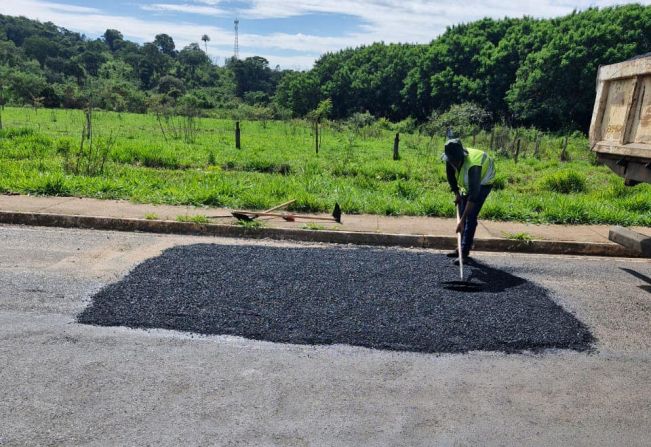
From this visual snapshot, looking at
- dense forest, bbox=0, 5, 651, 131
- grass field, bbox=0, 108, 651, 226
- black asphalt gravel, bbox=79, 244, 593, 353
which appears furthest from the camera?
dense forest, bbox=0, 5, 651, 131

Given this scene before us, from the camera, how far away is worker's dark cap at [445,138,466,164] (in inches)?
215

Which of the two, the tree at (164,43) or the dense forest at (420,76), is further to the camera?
the tree at (164,43)

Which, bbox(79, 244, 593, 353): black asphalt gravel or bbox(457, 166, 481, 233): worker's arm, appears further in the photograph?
bbox(457, 166, 481, 233): worker's arm

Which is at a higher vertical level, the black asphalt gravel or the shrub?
the shrub

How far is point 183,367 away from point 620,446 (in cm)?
277

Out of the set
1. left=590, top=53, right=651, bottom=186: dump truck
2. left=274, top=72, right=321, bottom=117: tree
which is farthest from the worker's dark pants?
left=274, top=72, right=321, bottom=117: tree

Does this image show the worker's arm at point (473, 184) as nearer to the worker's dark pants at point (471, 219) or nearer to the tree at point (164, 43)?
the worker's dark pants at point (471, 219)

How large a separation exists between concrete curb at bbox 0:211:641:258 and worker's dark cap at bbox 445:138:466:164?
200 cm

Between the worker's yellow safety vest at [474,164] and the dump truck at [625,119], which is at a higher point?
the dump truck at [625,119]

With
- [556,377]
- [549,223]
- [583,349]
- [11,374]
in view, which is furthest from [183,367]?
[549,223]

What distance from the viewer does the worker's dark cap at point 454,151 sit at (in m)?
5.45

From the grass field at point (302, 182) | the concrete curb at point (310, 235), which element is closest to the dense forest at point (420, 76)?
the grass field at point (302, 182)

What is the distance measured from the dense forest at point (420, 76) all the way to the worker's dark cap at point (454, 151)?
3051cm

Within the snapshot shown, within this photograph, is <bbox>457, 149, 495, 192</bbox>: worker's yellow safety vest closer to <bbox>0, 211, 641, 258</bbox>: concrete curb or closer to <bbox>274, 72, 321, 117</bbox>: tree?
<bbox>0, 211, 641, 258</bbox>: concrete curb
